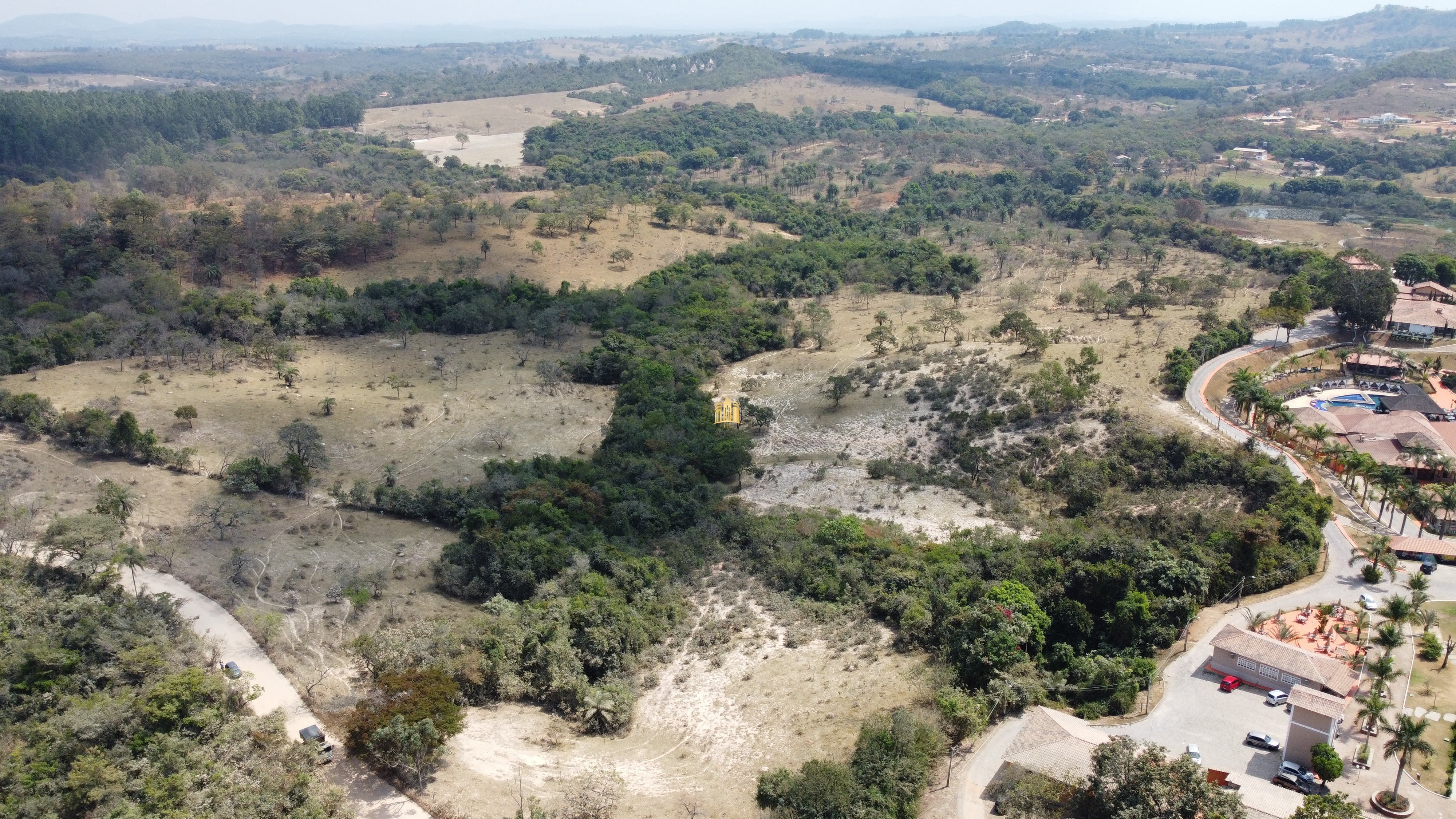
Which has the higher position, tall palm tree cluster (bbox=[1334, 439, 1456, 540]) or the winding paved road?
tall palm tree cluster (bbox=[1334, 439, 1456, 540])

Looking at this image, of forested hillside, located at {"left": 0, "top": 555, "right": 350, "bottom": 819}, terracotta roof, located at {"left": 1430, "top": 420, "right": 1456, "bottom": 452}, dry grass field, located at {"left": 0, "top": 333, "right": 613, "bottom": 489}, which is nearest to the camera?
forested hillside, located at {"left": 0, "top": 555, "right": 350, "bottom": 819}

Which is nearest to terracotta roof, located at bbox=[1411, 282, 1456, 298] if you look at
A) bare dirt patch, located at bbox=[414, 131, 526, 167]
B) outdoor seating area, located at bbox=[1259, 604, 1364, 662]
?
outdoor seating area, located at bbox=[1259, 604, 1364, 662]

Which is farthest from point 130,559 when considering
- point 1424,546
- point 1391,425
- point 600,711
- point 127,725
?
point 1391,425

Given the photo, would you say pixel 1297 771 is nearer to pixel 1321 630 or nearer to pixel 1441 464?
pixel 1321 630

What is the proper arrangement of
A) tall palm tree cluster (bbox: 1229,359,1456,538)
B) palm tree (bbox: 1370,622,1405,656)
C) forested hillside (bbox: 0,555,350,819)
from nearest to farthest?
forested hillside (bbox: 0,555,350,819) → palm tree (bbox: 1370,622,1405,656) → tall palm tree cluster (bbox: 1229,359,1456,538)

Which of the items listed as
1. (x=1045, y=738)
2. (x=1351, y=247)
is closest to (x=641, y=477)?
(x=1045, y=738)

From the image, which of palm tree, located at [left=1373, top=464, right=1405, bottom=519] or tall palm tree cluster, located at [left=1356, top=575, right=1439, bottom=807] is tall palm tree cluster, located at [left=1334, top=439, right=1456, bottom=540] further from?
tall palm tree cluster, located at [left=1356, top=575, right=1439, bottom=807]

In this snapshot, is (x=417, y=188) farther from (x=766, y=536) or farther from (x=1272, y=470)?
(x=1272, y=470)
